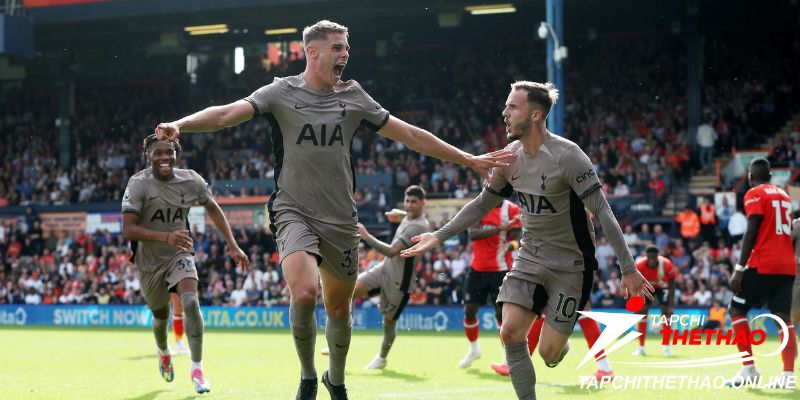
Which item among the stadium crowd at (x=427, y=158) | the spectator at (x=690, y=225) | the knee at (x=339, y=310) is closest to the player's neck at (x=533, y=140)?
the knee at (x=339, y=310)

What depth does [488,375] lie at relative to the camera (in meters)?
13.9

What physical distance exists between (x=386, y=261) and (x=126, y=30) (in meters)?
30.9

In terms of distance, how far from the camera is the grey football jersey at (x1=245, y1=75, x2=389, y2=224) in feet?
Answer: 27.7

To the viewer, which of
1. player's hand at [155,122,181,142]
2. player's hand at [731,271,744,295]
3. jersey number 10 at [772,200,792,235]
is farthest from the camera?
jersey number 10 at [772,200,792,235]

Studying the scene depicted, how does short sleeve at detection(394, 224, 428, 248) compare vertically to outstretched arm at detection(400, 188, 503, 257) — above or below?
below

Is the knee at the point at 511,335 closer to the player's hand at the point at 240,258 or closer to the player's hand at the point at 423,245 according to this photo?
the player's hand at the point at 423,245

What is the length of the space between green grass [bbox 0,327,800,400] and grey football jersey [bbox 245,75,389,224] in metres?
2.95

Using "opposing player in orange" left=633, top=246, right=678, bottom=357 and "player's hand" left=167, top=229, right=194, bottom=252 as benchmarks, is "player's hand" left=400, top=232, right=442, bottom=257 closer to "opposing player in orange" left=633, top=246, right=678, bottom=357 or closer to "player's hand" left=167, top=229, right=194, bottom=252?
"player's hand" left=167, top=229, right=194, bottom=252

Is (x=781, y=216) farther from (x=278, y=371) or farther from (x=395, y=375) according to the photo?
(x=278, y=371)

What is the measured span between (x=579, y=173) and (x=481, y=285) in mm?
7542

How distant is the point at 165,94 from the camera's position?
154ft

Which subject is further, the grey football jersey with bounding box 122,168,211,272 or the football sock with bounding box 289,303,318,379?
the grey football jersey with bounding box 122,168,211,272

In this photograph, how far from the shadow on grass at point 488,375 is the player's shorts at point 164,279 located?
3.58 m

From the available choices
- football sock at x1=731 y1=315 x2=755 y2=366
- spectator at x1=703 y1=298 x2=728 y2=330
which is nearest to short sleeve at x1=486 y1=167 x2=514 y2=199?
football sock at x1=731 y1=315 x2=755 y2=366
